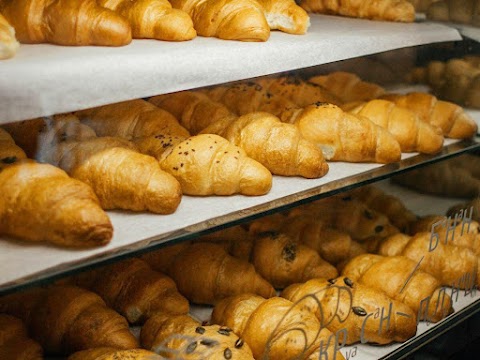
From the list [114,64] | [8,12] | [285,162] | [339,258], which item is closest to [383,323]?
[339,258]

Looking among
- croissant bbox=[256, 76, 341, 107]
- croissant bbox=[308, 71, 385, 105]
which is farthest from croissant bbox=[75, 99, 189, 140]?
croissant bbox=[308, 71, 385, 105]

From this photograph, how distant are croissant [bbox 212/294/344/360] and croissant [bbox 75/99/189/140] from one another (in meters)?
0.55

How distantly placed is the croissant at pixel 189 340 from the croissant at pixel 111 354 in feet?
0.24

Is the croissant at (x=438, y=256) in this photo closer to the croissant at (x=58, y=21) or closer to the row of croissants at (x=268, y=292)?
the row of croissants at (x=268, y=292)

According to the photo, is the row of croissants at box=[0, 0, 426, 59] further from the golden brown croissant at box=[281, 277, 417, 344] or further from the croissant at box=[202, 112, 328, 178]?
the golden brown croissant at box=[281, 277, 417, 344]

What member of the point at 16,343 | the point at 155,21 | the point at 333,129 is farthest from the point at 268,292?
the point at 155,21

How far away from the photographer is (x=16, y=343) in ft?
5.50

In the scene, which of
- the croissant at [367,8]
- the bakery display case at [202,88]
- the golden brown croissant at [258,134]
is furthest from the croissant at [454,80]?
the golden brown croissant at [258,134]

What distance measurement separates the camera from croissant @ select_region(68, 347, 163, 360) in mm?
1633

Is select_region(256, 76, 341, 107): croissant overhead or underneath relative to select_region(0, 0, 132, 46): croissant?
underneath

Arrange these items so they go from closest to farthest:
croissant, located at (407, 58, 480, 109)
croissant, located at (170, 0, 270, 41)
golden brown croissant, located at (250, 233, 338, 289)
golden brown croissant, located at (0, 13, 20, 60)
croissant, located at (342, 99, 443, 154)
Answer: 1. golden brown croissant, located at (0, 13, 20, 60)
2. croissant, located at (170, 0, 270, 41)
3. golden brown croissant, located at (250, 233, 338, 289)
4. croissant, located at (342, 99, 443, 154)
5. croissant, located at (407, 58, 480, 109)

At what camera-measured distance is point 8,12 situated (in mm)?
1579

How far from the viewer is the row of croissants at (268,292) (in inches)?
68.8

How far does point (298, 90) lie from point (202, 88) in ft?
1.58
